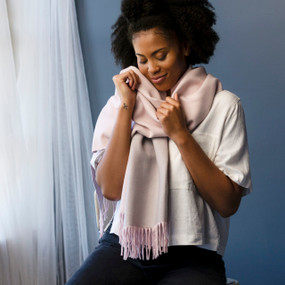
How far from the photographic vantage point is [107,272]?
1.43 metres

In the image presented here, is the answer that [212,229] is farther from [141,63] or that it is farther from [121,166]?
[141,63]

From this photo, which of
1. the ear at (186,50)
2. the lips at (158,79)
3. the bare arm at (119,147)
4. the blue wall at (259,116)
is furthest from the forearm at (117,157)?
the blue wall at (259,116)

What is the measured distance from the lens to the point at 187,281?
4.36 ft

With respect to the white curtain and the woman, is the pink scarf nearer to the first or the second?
the woman

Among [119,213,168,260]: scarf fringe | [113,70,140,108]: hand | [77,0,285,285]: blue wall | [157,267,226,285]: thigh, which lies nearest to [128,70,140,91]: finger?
[113,70,140,108]: hand

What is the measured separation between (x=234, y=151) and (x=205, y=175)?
0.11 m

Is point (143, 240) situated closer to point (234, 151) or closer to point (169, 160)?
point (169, 160)

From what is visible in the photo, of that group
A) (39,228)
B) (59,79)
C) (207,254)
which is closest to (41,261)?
(39,228)

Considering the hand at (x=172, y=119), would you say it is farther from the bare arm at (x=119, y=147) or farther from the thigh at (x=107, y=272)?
the thigh at (x=107, y=272)

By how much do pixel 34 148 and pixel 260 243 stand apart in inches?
42.0

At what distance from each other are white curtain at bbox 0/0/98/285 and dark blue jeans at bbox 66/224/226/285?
729 millimetres

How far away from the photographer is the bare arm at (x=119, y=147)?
1.49m

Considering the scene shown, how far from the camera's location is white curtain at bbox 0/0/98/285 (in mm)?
2066

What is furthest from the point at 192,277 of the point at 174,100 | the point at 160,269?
the point at 174,100
